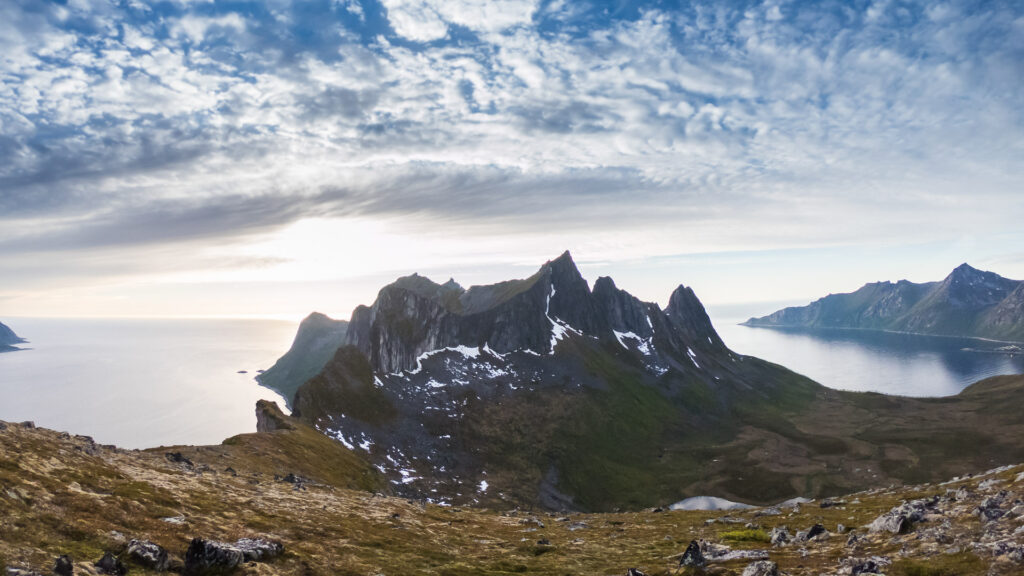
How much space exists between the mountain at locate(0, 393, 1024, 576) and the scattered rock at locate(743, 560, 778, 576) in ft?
0.34

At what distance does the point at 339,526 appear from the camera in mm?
41688

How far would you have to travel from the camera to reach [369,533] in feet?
137

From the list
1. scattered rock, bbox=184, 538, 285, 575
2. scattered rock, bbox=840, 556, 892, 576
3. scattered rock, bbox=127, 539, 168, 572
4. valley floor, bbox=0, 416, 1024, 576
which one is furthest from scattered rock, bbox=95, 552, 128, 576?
scattered rock, bbox=840, 556, 892, 576

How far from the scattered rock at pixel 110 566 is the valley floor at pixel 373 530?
70 cm

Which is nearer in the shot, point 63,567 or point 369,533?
point 63,567

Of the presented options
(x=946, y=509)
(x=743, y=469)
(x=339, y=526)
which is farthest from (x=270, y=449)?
(x=743, y=469)

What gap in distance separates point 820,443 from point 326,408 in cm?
19338

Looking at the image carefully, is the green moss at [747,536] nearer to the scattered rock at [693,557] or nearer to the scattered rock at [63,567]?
the scattered rock at [693,557]

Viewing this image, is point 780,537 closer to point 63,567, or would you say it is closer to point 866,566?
point 866,566

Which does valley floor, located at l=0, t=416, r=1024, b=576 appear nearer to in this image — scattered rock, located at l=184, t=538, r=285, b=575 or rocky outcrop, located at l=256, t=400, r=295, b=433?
scattered rock, located at l=184, t=538, r=285, b=575

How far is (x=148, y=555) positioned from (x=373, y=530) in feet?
75.4

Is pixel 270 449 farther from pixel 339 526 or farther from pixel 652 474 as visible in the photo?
pixel 652 474

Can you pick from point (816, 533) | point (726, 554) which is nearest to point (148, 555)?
point (726, 554)

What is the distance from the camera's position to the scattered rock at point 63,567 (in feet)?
62.6
